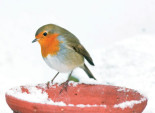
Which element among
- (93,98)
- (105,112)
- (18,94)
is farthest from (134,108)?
(18,94)

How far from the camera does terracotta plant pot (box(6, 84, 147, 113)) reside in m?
2.28

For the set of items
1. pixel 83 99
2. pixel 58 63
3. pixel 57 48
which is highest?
pixel 57 48

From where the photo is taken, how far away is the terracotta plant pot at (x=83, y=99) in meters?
2.28

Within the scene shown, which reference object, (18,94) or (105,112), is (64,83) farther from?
(105,112)

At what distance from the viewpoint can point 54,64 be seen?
9.25ft

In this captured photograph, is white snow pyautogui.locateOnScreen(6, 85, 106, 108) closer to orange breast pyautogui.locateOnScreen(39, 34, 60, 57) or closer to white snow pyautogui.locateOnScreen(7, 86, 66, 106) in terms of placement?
white snow pyautogui.locateOnScreen(7, 86, 66, 106)

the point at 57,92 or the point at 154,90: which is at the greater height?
the point at 57,92

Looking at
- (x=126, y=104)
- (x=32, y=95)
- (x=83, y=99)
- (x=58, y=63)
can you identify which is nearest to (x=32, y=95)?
(x=32, y=95)

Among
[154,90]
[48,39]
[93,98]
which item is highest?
[48,39]

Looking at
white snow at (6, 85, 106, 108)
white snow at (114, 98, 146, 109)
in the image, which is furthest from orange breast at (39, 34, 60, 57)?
white snow at (114, 98, 146, 109)

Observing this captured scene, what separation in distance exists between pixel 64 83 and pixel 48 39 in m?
0.35

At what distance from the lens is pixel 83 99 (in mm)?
2895

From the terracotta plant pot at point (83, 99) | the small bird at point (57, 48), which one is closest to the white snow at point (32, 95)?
the terracotta plant pot at point (83, 99)

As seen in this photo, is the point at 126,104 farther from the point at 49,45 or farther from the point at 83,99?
the point at 49,45
